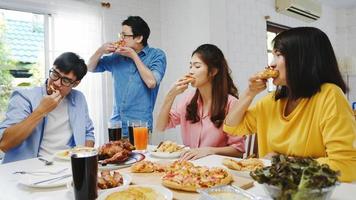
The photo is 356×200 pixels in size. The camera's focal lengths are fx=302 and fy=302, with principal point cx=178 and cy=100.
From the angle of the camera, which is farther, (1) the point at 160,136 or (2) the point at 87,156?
(1) the point at 160,136

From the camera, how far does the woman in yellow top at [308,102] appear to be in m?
1.14

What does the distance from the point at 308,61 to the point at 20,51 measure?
237 cm

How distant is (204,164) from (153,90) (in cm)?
120

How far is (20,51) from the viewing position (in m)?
2.63

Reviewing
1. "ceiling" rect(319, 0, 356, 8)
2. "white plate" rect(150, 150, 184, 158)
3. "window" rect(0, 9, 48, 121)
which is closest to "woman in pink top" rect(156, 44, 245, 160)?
"white plate" rect(150, 150, 184, 158)

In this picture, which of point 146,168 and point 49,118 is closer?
point 146,168

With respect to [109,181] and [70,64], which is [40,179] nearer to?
[109,181]

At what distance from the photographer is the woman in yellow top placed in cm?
114

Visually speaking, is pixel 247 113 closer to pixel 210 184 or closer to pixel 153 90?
pixel 210 184

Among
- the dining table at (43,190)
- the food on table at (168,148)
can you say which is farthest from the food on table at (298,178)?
the food on table at (168,148)

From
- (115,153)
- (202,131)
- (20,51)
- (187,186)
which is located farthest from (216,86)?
(20,51)

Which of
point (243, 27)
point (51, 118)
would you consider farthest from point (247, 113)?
point (243, 27)

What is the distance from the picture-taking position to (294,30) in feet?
4.31

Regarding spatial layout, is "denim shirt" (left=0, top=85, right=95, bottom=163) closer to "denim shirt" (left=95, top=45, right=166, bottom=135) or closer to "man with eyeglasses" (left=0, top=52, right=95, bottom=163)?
"man with eyeglasses" (left=0, top=52, right=95, bottom=163)
